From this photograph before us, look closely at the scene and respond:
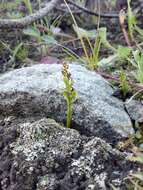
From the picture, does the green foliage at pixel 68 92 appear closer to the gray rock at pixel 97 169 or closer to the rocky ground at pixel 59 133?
the rocky ground at pixel 59 133

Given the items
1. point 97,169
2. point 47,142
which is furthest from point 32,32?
point 97,169

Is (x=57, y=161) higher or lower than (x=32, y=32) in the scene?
lower

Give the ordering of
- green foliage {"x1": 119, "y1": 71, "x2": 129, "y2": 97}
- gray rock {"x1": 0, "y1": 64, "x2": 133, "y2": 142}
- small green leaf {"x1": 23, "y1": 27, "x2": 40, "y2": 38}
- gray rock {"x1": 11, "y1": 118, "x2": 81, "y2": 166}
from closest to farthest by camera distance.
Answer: gray rock {"x1": 11, "y1": 118, "x2": 81, "y2": 166}, gray rock {"x1": 0, "y1": 64, "x2": 133, "y2": 142}, green foliage {"x1": 119, "y1": 71, "x2": 129, "y2": 97}, small green leaf {"x1": 23, "y1": 27, "x2": 40, "y2": 38}

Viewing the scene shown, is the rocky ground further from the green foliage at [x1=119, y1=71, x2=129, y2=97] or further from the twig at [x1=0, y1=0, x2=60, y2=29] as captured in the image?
the twig at [x1=0, y1=0, x2=60, y2=29]

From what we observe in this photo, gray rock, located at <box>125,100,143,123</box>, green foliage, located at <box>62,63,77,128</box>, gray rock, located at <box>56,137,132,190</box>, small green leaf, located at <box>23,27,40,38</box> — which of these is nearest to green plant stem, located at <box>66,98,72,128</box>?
green foliage, located at <box>62,63,77,128</box>

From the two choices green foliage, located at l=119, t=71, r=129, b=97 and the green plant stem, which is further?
green foliage, located at l=119, t=71, r=129, b=97

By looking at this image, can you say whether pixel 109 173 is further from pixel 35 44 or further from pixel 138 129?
pixel 35 44

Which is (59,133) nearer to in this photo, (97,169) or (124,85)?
(97,169)

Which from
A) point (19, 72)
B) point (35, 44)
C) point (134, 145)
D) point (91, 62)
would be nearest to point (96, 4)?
point (35, 44)
